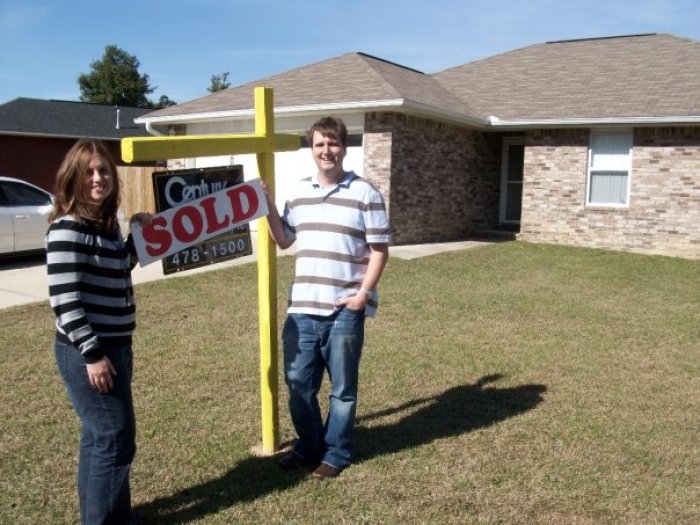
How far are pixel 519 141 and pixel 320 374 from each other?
13.9m

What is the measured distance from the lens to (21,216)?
34.1 ft

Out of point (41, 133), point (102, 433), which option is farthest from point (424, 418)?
point (41, 133)

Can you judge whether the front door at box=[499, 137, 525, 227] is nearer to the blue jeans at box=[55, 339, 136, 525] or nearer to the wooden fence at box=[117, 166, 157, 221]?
the wooden fence at box=[117, 166, 157, 221]

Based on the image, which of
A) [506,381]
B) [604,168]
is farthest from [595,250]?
[506,381]

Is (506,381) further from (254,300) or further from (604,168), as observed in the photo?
(604,168)

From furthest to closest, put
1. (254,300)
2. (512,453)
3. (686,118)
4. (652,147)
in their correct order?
1. (652,147)
2. (686,118)
3. (254,300)
4. (512,453)

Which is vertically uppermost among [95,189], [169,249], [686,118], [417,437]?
[686,118]

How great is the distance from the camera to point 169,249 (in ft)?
10.6

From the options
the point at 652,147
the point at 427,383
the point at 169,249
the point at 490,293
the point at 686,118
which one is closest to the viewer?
the point at 169,249

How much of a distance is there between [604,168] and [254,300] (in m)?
9.00

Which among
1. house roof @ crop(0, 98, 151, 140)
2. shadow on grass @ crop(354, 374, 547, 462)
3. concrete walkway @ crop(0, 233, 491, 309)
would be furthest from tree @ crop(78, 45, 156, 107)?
shadow on grass @ crop(354, 374, 547, 462)

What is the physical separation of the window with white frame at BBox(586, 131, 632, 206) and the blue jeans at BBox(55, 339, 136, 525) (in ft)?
42.5

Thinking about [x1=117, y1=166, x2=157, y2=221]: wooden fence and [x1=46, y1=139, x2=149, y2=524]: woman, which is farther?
[x1=117, y1=166, x2=157, y2=221]: wooden fence

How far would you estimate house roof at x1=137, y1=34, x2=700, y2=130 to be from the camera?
43.3ft
